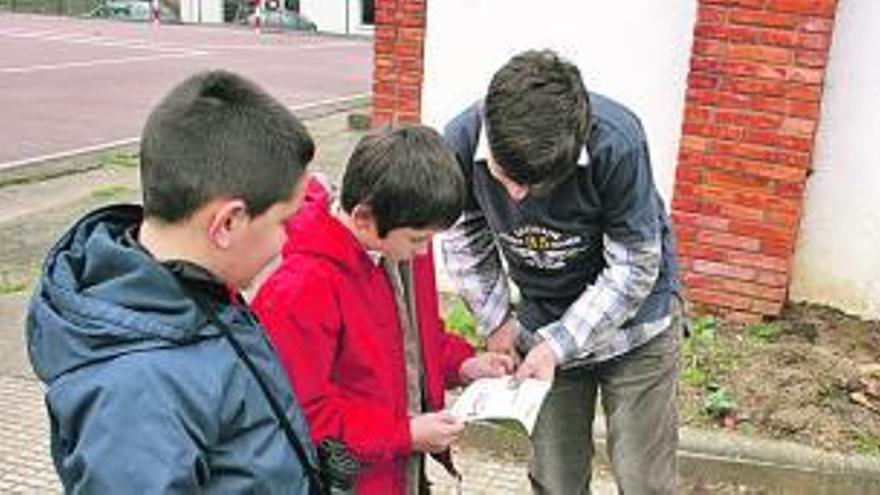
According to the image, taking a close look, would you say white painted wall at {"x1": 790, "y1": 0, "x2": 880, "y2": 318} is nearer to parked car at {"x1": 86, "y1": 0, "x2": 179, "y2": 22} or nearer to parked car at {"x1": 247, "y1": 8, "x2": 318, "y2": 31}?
parked car at {"x1": 247, "y1": 8, "x2": 318, "y2": 31}

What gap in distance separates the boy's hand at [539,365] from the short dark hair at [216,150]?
1.15m

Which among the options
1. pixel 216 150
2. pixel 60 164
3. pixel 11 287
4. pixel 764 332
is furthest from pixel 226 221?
pixel 60 164

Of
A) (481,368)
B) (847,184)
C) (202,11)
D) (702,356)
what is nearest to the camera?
(481,368)

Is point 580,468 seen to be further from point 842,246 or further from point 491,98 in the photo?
point 842,246

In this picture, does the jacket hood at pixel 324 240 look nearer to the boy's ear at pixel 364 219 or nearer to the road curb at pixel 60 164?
the boy's ear at pixel 364 219

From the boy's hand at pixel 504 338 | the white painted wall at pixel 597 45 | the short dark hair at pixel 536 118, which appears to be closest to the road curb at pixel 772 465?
the boy's hand at pixel 504 338

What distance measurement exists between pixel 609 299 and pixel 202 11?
4106 centimetres

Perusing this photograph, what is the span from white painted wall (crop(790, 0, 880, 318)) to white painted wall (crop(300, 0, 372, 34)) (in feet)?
110

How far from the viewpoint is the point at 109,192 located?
855cm

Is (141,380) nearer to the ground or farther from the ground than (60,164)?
farther from the ground

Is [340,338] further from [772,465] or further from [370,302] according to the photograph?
[772,465]

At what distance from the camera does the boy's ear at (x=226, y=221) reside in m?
1.60

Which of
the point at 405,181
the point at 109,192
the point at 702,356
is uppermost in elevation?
the point at 405,181

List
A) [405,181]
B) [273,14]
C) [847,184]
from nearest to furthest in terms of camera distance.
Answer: [405,181] → [847,184] → [273,14]
